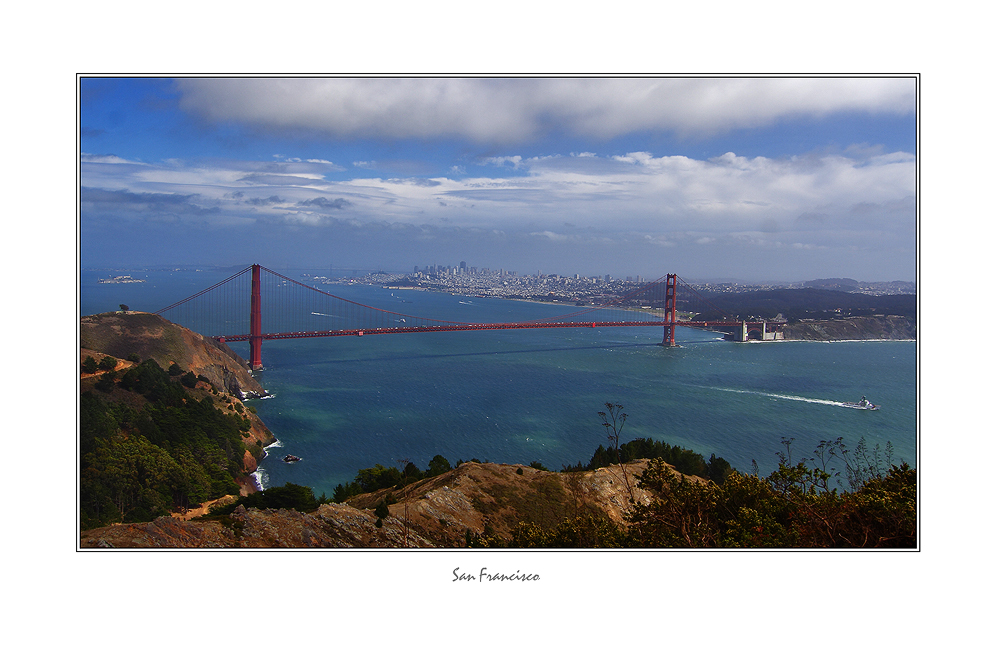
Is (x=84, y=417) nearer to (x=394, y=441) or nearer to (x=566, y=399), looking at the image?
(x=394, y=441)

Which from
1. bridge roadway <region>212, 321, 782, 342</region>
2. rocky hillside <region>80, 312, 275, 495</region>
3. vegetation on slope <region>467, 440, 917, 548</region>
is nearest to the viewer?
vegetation on slope <region>467, 440, 917, 548</region>

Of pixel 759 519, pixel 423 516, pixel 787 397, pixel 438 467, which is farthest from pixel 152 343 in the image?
pixel 787 397

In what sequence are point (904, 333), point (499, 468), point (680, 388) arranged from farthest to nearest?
point (904, 333) → point (680, 388) → point (499, 468)

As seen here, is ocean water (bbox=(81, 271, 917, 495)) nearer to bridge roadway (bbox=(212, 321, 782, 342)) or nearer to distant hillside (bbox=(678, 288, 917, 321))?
bridge roadway (bbox=(212, 321, 782, 342))

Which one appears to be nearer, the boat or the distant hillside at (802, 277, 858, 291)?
the boat

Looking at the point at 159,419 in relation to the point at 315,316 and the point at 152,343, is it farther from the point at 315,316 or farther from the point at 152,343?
the point at 315,316

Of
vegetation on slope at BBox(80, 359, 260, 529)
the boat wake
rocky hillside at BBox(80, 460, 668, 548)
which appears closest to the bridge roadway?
the boat wake
